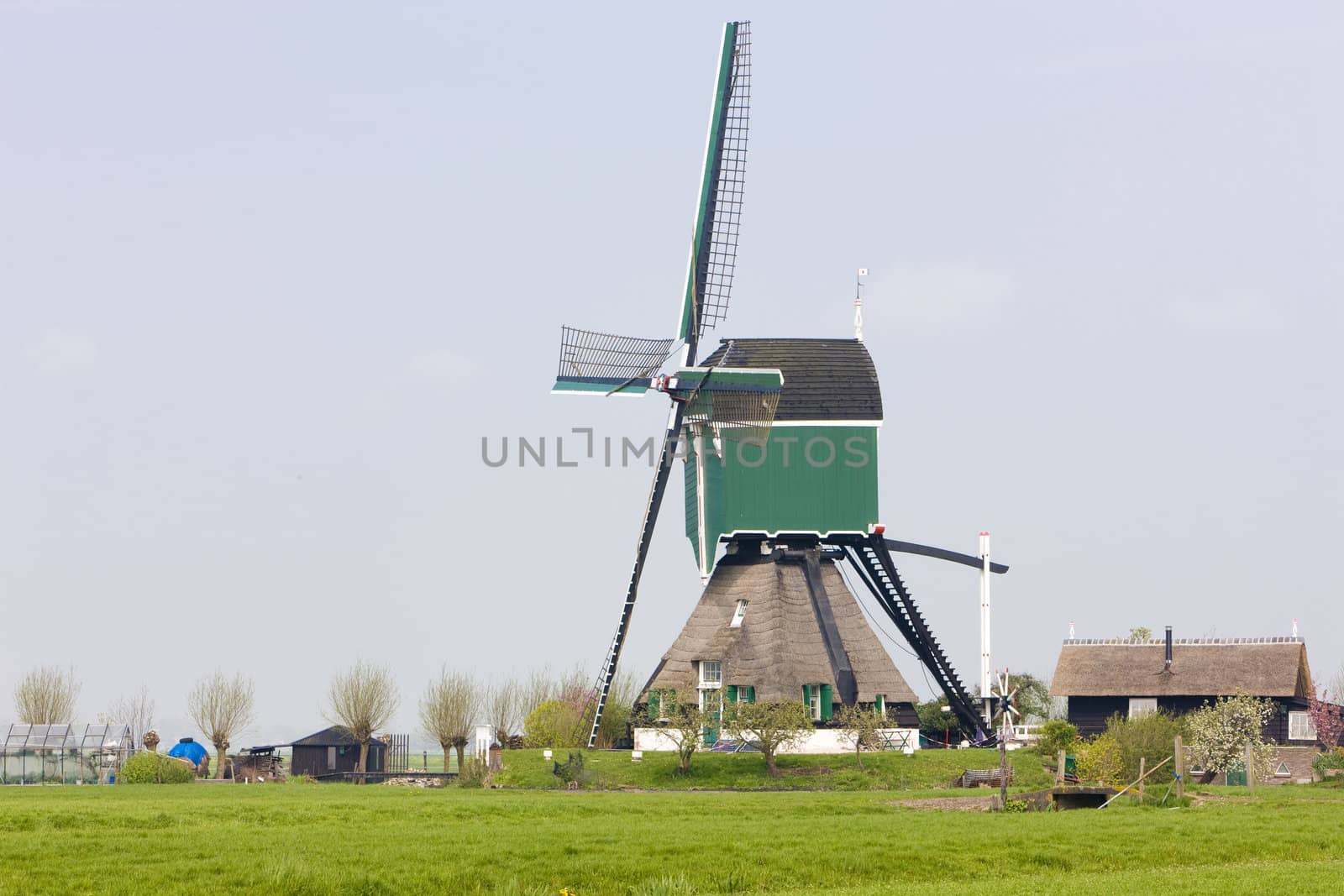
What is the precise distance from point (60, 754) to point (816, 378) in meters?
26.6

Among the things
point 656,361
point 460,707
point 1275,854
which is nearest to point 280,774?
point 460,707

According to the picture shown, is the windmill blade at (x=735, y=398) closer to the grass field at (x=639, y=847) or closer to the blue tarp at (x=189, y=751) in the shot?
the grass field at (x=639, y=847)

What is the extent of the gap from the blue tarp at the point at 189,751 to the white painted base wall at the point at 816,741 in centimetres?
1709

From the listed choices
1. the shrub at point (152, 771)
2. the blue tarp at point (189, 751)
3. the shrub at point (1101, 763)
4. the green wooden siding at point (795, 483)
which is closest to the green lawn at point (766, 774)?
the shrub at point (1101, 763)

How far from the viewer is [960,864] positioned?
81.7 feet

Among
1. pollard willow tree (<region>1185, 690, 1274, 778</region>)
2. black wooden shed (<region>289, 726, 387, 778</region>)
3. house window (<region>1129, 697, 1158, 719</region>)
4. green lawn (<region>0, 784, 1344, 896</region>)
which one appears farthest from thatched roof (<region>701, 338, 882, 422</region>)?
black wooden shed (<region>289, 726, 387, 778</region>)

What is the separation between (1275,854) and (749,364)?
28511mm

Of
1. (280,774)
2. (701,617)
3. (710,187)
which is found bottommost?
(280,774)

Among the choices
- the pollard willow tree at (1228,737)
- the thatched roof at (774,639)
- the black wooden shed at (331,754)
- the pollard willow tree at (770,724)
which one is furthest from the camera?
the black wooden shed at (331,754)

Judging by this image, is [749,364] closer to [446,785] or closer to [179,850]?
[446,785]

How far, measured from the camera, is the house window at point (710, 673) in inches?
1989

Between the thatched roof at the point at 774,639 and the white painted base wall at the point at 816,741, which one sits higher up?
the thatched roof at the point at 774,639

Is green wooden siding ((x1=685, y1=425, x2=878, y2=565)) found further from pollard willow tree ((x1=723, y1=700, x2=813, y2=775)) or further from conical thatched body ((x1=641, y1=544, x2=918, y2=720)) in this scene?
pollard willow tree ((x1=723, y1=700, x2=813, y2=775))

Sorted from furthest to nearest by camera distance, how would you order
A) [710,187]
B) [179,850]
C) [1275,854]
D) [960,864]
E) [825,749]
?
1. [710,187]
2. [825,749]
3. [1275,854]
4. [960,864]
5. [179,850]
